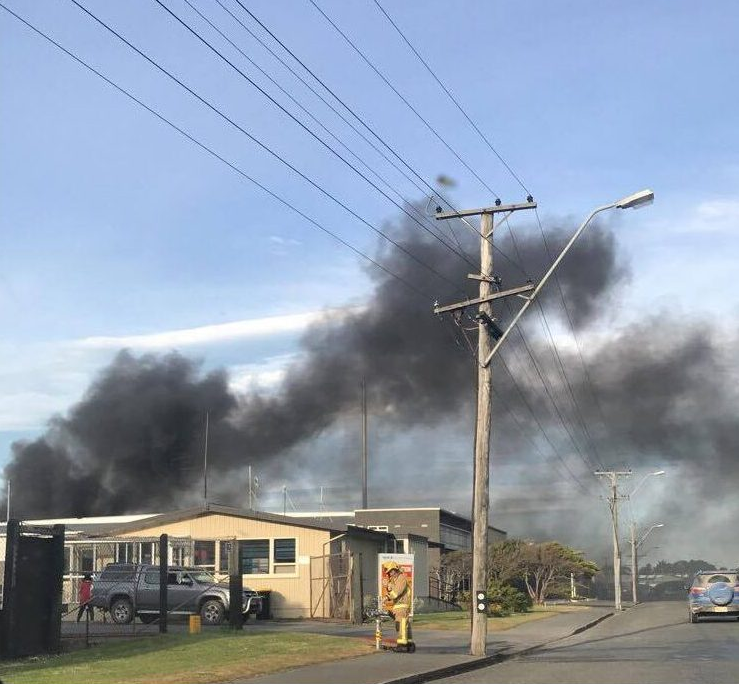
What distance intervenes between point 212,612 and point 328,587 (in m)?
6.10

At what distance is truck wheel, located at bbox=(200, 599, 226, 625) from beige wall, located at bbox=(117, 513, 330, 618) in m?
4.45

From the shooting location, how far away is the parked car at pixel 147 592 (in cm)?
2669

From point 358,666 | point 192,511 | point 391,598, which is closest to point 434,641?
point 391,598

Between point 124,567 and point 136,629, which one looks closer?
point 136,629

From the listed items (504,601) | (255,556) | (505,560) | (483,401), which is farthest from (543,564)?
(483,401)

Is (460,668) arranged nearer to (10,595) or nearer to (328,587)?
(10,595)

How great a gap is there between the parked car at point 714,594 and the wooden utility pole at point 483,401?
14.3 m

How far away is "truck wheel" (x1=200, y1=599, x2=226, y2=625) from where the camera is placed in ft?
86.4

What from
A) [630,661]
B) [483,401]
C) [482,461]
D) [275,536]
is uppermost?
[483,401]

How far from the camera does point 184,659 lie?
52.6ft

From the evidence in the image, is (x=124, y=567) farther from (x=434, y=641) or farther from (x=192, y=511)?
(x=434, y=641)

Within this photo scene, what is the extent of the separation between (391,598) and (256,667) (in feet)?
15.3

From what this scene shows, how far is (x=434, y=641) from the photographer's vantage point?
22672 millimetres

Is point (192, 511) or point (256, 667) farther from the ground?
point (192, 511)
